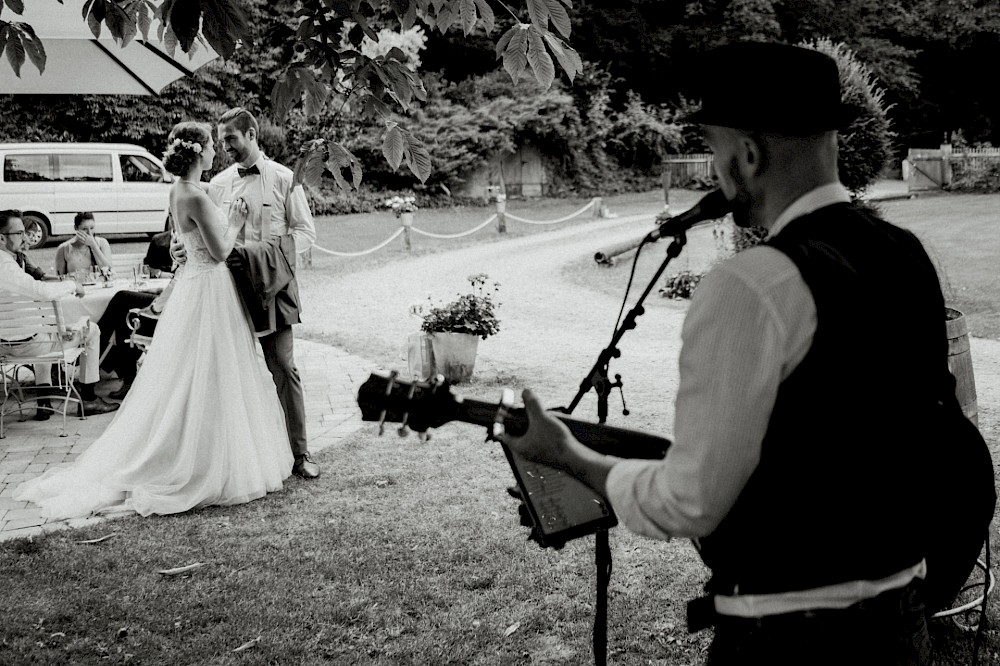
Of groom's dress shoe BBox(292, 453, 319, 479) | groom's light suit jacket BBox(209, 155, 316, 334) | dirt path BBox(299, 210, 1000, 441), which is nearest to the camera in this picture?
groom's light suit jacket BBox(209, 155, 316, 334)

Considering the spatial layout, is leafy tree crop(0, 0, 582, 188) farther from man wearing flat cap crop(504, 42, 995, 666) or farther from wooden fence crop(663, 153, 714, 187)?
wooden fence crop(663, 153, 714, 187)

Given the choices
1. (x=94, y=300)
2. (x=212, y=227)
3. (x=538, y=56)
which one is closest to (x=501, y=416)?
(x=538, y=56)

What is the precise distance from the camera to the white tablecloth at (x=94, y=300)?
8.17m

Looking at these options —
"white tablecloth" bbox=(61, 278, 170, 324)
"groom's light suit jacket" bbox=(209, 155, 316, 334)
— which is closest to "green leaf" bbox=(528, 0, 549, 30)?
"groom's light suit jacket" bbox=(209, 155, 316, 334)

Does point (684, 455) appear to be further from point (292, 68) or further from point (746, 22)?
point (746, 22)

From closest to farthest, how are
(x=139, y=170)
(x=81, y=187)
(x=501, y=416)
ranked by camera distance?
1. (x=501, y=416)
2. (x=81, y=187)
3. (x=139, y=170)

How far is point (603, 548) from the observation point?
7.70ft

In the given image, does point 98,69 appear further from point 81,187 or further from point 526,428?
point 81,187

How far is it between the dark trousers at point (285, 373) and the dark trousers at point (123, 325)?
324 centimetres

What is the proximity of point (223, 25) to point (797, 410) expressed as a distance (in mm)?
2290

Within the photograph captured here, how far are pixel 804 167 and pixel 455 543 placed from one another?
358 cm

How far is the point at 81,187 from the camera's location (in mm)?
20438

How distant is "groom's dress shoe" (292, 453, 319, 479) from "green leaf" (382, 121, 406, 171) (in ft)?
9.91

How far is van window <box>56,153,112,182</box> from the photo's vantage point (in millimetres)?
20344
